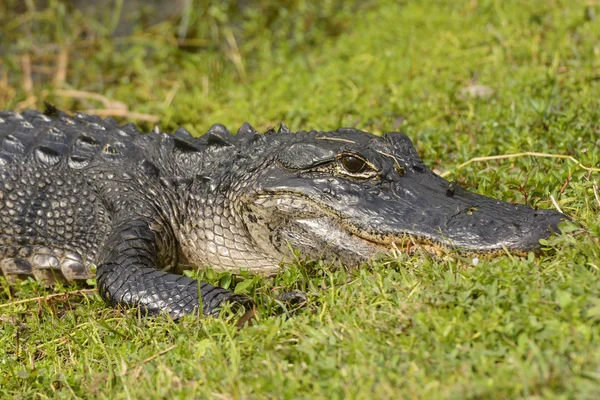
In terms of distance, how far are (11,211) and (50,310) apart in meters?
0.85

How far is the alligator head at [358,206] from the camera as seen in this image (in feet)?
10.8

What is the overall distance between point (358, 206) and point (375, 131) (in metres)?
1.86

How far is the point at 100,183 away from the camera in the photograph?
171 inches

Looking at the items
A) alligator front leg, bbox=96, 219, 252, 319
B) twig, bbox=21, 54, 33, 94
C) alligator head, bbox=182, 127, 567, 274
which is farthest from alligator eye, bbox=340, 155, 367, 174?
twig, bbox=21, 54, 33, 94

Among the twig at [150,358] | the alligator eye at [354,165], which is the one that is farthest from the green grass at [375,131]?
the alligator eye at [354,165]

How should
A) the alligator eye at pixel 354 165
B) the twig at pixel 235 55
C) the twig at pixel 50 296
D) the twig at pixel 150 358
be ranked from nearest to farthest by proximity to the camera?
the twig at pixel 150 358 → the alligator eye at pixel 354 165 → the twig at pixel 50 296 → the twig at pixel 235 55

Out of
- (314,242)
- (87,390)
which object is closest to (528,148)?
(314,242)

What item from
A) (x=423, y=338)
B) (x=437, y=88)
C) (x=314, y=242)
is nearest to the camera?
(x=423, y=338)

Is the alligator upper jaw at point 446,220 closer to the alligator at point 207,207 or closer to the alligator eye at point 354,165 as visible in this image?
the alligator at point 207,207

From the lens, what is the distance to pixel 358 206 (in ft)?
11.8

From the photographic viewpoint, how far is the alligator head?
330 cm

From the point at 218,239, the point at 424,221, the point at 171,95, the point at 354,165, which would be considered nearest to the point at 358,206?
the point at 354,165

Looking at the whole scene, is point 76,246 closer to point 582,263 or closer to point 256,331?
point 256,331

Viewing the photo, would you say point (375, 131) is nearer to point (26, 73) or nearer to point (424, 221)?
point (424, 221)
